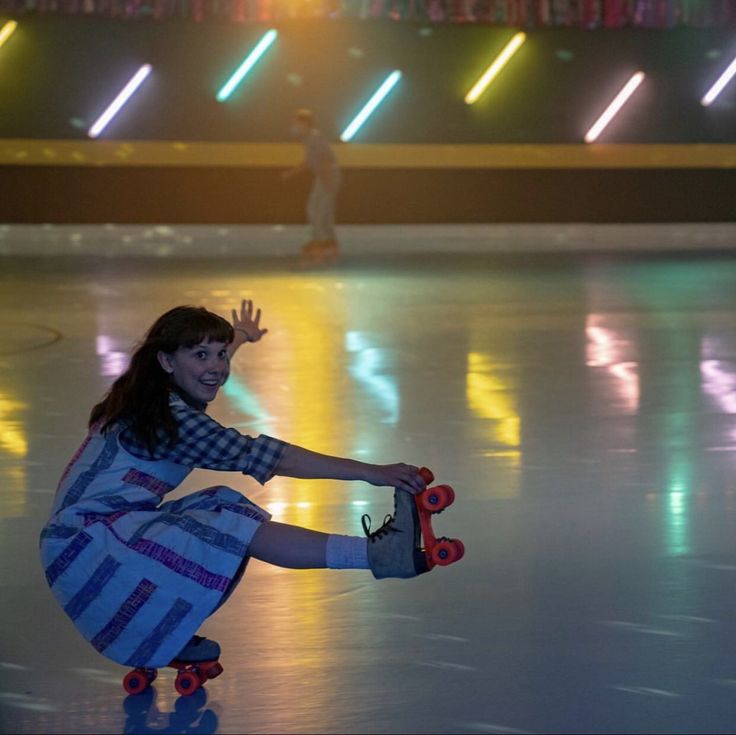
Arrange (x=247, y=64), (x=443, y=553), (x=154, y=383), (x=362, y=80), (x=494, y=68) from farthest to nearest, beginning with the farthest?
(x=494, y=68) → (x=362, y=80) → (x=247, y=64) → (x=154, y=383) → (x=443, y=553)

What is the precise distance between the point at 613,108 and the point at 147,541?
49.5ft

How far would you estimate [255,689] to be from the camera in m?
3.17

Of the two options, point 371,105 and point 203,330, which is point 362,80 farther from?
point 203,330

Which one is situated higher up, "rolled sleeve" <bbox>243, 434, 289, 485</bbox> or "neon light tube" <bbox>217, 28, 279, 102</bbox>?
"neon light tube" <bbox>217, 28, 279, 102</bbox>

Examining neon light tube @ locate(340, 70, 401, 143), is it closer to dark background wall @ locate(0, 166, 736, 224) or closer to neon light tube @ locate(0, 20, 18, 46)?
dark background wall @ locate(0, 166, 736, 224)

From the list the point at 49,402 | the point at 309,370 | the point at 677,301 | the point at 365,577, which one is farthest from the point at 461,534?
the point at 677,301

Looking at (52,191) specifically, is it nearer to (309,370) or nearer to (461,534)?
(309,370)

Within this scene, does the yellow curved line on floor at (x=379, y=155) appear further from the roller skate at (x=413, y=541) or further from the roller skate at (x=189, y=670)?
the roller skate at (x=413, y=541)

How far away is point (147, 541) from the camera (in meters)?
3.02

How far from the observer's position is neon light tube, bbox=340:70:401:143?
1705cm

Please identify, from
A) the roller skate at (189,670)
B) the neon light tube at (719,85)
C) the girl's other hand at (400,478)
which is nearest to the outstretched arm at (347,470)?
the girl's other hand at (400,478)

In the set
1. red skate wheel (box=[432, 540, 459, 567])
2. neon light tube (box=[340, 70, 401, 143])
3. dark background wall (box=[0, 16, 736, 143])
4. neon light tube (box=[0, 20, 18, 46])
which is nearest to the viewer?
red skate wheel (box=[432, 540, 459, 567])

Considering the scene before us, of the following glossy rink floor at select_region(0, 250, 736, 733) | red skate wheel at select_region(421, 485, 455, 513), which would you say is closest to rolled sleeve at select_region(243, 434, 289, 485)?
red skate wheel at select_region(421, 485, 455, 513)

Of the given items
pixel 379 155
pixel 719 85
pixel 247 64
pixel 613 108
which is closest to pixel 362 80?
pixel 379 155
